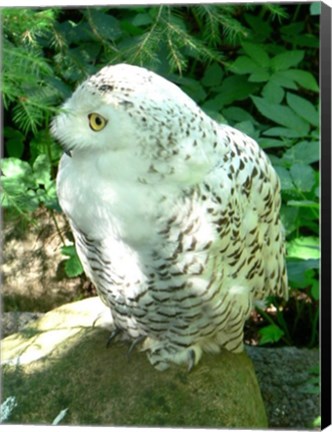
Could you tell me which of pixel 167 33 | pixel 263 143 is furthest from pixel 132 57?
pixel 263 143

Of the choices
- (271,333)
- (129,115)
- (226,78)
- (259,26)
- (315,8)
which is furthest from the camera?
(271,333)

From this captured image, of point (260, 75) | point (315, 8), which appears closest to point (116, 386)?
point (260, 75)

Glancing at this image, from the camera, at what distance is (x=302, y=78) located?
78.2 inches

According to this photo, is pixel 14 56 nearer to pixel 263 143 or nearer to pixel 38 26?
pixel 38 26

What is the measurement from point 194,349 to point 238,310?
126mm

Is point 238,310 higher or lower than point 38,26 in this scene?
lower

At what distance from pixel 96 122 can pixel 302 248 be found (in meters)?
0.57

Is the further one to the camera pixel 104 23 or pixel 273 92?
pixel 273 92

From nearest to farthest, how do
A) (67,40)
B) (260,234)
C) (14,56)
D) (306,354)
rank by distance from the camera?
(14,56) → (260,234) → (67,40) → (306,354)

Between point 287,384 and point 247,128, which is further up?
point 247,128

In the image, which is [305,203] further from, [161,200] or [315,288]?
[161,200]

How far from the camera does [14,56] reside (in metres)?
1.57

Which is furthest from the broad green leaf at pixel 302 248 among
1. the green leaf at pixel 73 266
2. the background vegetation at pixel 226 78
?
the green leaf at pixel 73 266

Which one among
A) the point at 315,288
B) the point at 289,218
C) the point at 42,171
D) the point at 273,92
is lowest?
the point at 315,288
